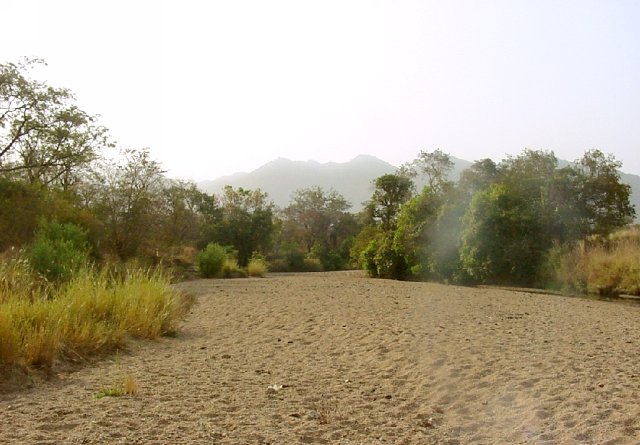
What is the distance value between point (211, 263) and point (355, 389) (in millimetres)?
27714

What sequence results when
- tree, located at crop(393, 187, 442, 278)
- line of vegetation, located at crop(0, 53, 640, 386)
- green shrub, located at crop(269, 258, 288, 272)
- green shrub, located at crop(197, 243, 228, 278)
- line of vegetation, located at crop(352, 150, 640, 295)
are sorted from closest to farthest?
1. line of vegetation, located at crop(0, 53, 640, 386)
2. line of vegetation, located at crop(352, 150, 640, 295)
3. tree, located at crop(393, 187, 442, 278)
4. green shrub, located at crop(197, 243, 228, 278)
5. green shrub, located at crop(269, 258, 288, 272)

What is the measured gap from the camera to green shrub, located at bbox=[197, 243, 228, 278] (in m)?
33.1

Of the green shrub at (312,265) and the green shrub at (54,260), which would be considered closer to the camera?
the green shrub at (54,260)

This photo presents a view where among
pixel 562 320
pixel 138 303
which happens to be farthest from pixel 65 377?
pixel 562 320

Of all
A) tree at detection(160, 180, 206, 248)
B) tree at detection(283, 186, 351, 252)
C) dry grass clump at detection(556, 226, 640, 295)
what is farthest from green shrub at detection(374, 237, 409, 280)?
tree at detection(283, 186, 351, 252)

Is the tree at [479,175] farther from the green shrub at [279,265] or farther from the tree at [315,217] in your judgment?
the tree at [315,217]

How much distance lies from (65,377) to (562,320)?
9524mm

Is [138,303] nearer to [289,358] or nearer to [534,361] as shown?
[289,358]

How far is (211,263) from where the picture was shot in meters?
33.1

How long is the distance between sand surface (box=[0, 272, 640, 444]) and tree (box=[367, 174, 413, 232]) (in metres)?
33.3

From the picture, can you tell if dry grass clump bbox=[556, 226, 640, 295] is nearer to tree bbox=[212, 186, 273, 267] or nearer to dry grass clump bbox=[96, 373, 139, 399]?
dry grass clump bbox=[96, 373, 139, 399]

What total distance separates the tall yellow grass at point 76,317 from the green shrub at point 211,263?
2187 cm

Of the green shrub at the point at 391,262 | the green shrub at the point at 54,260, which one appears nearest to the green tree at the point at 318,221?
the green shrub at the point at 391,262

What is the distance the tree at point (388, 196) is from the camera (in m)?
44.2
